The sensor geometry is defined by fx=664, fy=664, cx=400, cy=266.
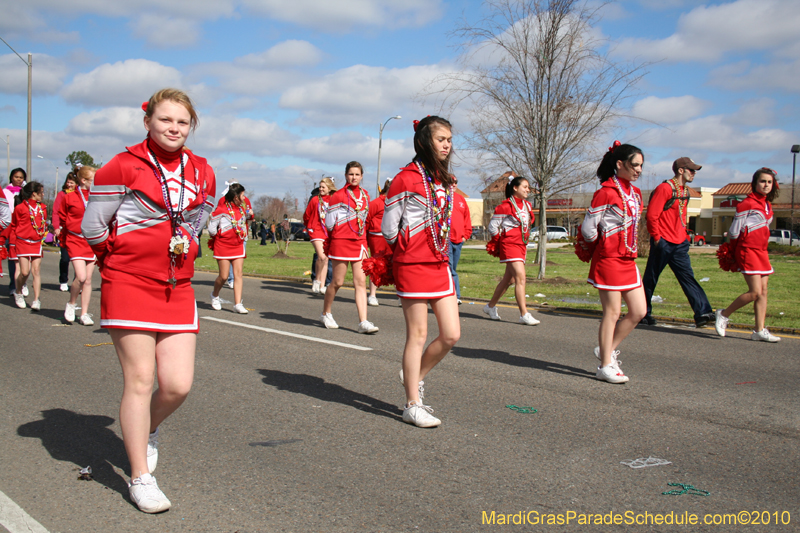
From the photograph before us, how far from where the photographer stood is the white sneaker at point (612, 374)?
19.2ft

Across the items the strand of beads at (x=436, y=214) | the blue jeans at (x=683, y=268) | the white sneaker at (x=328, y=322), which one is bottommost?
the white sneaker at (x=328, y=322)

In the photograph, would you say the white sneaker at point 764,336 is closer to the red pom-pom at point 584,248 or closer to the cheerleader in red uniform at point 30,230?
the red pom-pom at point 584,248

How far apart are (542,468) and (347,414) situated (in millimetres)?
1611

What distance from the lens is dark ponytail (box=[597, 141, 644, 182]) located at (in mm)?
5816

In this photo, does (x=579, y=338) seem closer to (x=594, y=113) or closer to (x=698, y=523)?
(x=698, y=523)

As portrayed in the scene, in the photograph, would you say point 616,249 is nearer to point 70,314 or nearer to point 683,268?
point 683,268

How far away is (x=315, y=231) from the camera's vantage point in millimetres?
11453

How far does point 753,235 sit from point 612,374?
140 inches

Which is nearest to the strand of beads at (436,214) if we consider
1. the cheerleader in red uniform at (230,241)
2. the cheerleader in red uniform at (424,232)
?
the cheerleader in red uniform at (424,232)

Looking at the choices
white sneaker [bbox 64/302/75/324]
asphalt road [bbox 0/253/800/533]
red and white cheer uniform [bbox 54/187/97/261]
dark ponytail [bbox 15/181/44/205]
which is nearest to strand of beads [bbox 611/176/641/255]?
asphalt road [bbox 0/253/800/533]

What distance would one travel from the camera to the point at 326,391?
5.55 m

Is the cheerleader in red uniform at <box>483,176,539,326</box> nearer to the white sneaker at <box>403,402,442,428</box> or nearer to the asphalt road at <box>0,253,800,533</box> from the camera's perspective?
the asphalt road at <box>0,253,800,533</box>

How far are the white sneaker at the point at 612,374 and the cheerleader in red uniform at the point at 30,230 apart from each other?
8.49 meters

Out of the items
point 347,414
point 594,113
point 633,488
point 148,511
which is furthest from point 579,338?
point 594,113
